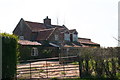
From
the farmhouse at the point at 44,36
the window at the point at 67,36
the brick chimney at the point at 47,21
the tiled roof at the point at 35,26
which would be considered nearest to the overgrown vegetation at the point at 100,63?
the farmhouse at the point at 44,36

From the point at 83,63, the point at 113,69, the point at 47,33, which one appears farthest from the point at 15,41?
the point at 47,33

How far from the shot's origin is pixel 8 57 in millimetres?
10602

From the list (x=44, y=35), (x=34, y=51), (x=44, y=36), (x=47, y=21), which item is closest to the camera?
(x=34, y=51)

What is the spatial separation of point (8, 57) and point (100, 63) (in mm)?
6336

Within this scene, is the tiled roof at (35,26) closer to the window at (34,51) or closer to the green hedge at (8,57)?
the window at (34,51)

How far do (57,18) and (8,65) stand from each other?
51.4 metres

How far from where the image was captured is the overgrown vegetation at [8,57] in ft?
33.6

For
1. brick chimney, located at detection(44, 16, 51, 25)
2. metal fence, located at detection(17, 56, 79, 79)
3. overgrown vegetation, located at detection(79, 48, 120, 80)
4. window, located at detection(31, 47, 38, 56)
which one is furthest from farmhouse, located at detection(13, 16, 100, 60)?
overgrown vegetation, located at detection(79, 48, 120, 80)

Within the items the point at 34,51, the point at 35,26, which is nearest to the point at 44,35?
the point at 35,26

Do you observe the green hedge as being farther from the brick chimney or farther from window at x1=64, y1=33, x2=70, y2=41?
the brick chimney

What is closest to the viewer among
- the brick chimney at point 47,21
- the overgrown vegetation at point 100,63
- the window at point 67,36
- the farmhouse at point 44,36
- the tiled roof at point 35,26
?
the overgrown vegetation at point 100,63

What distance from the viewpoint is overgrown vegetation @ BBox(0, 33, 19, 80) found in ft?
33.6

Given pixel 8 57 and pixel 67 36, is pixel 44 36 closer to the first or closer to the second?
pixel 67 36

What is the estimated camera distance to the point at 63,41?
42000 mm
